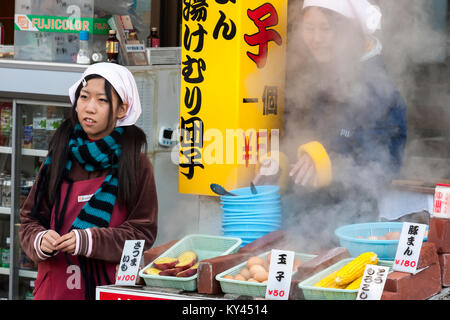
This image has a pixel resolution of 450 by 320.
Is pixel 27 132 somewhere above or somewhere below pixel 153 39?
below

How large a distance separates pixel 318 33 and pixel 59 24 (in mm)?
2960

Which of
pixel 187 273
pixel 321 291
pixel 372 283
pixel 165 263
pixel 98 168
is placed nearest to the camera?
pixel 372 283

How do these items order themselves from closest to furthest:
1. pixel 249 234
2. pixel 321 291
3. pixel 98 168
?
1. pixel 321 291
2. pixel 249 234
3. pixel 98 168

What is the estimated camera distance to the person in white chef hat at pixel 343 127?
3232 mm

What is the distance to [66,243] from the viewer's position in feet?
10.0

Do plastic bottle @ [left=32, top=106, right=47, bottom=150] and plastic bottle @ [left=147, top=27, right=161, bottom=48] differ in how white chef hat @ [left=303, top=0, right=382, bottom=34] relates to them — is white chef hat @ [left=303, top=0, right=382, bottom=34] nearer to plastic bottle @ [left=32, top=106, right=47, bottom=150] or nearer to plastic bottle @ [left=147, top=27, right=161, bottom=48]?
plastic bottle @ [left=147, top=27, right=161, bottom=48]

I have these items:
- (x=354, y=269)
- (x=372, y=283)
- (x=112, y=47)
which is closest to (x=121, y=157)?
(x=354, y=269)

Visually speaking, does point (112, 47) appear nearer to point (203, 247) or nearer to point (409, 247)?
point (203, 247)

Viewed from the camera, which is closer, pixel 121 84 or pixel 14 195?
pixel 121 84

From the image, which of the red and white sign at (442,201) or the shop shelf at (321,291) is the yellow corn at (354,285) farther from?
the red and white sign at (442,201)

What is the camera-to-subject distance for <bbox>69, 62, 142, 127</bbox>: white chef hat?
3295 mm
